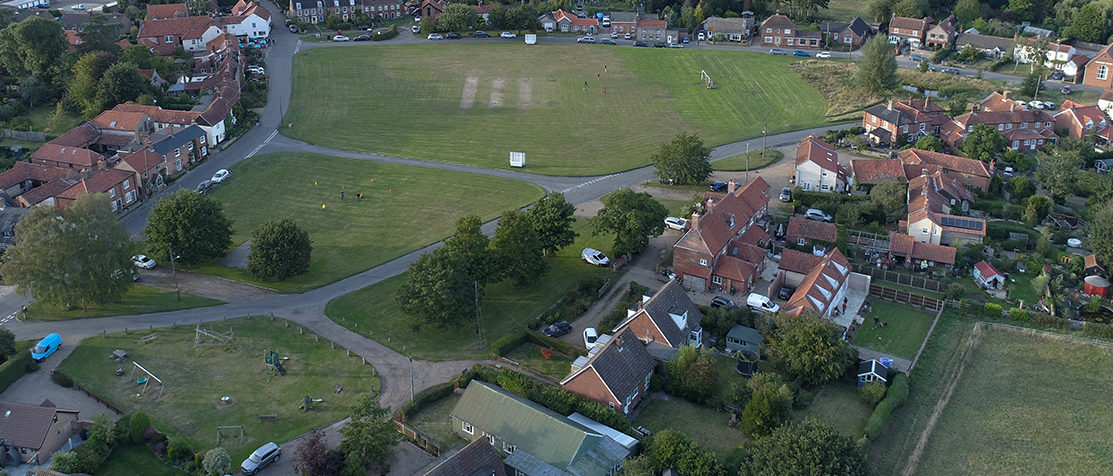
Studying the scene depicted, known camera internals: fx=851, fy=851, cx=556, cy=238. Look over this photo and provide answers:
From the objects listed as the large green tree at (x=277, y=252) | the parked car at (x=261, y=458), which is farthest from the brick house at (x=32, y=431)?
the large green tree at (x=277, y=252)

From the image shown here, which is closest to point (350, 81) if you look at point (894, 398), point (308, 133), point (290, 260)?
point (308, 133)

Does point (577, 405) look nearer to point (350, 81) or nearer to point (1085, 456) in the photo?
point (1085, 456)

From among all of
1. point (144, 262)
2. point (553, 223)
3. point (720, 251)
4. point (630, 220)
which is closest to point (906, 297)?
point (720, 251)

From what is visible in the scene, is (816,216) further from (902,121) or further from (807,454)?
(807,454)

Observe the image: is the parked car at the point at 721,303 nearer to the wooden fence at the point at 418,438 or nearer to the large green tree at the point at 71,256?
the wooden fence at the point at 418,438

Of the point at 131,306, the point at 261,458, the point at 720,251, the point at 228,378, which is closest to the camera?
the point at 261,458

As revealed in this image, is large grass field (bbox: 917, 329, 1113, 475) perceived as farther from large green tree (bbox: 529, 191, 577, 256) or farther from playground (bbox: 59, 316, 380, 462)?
playground (bbox: 59, 316, 380, 462)
